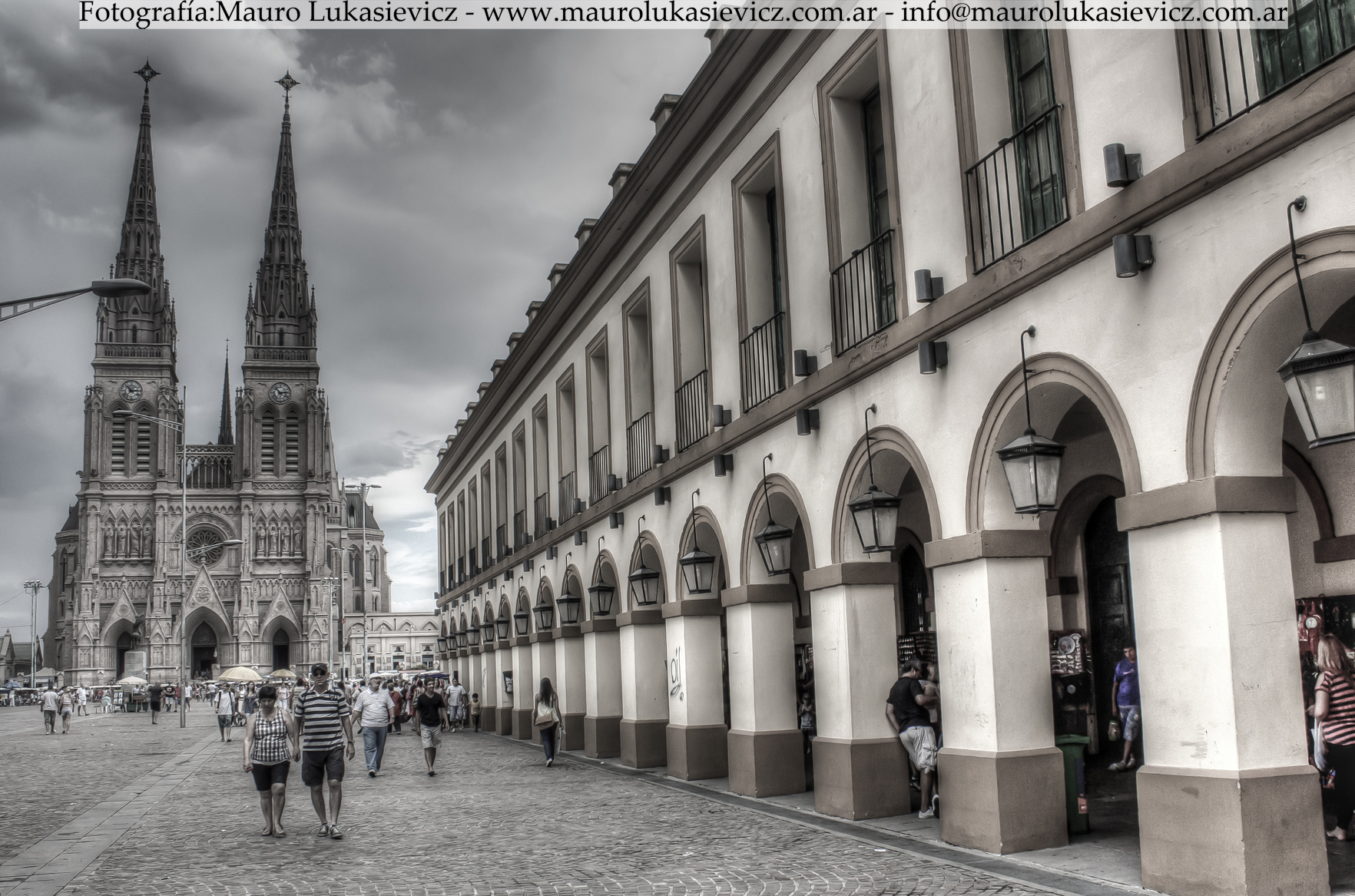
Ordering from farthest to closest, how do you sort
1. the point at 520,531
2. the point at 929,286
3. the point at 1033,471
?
the point at 520,531 < the point at 929,286 < the point at 1033,471

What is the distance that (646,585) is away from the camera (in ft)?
56.5

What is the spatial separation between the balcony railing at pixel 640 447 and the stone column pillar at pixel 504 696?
12.1m

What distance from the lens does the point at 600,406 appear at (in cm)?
2105

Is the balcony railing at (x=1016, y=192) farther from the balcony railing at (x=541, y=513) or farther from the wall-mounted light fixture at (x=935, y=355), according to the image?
the balcony railing at (x=541, y=513)

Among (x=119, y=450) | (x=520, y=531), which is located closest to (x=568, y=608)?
(x=520, y=531)

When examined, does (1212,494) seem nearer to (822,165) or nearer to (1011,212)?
(1011,212)

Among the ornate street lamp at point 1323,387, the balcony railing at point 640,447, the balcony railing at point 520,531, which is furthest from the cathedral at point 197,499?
the ornate street lamp at point 1323,387

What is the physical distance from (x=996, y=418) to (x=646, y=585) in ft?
28.3

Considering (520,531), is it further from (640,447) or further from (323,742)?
(323,742)

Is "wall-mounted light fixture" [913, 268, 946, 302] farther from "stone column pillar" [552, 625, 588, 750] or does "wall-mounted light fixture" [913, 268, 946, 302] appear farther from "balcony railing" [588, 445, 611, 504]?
"stone column pillar" [552, 625, 588, 750]

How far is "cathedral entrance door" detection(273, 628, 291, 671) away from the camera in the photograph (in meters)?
96.2

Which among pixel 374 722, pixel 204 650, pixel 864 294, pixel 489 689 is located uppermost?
pixel 864 294

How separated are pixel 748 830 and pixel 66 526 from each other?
128 meters

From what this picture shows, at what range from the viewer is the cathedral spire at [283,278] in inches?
3930
